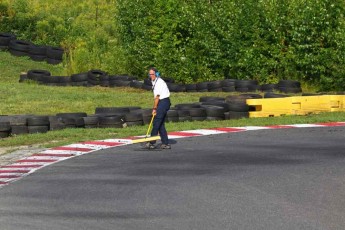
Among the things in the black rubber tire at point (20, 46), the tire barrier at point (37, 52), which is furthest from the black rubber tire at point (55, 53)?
the black rubber tire at point (20, 46)

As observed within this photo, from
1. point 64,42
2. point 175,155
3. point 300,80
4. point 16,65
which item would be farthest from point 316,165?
→ point 64,42

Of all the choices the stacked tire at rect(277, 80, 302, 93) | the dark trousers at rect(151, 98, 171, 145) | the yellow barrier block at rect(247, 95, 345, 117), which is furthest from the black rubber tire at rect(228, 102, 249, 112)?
the dark trousers at rect(151, 98, 171, 145)

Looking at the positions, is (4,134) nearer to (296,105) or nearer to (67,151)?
(67,151)

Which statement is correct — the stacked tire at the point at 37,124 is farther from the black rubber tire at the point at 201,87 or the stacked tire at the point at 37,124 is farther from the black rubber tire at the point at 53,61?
the black rubber tire at the point at 53,61

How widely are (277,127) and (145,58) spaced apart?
15524 mm

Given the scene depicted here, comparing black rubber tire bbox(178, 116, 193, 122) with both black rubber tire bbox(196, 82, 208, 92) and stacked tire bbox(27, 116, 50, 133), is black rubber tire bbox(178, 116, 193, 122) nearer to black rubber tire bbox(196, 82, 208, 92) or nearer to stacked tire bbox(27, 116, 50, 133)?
stacked tire bbox(27, 116, 50, 133)

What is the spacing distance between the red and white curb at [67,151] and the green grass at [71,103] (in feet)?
1.95

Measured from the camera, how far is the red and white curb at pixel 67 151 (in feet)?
56.5

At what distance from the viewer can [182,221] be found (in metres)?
12.0

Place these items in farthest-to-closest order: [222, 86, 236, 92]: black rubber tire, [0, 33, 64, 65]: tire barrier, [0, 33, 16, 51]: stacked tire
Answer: [0, 33, 16, 51]: stacked tire → [0, 33, 64, 65]: tire barrier → [222, 86, 236, 92]: black rubber tire

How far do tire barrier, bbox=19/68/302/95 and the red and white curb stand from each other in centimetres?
713

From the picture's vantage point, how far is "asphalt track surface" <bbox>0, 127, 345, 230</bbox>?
12.1 metres

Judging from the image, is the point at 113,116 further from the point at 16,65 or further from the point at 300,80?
the point at 16,65

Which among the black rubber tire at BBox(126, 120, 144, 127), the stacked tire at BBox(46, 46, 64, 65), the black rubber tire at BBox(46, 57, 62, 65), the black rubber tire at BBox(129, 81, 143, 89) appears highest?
the stacked tire at BBox(46, 46, 64, 65)
